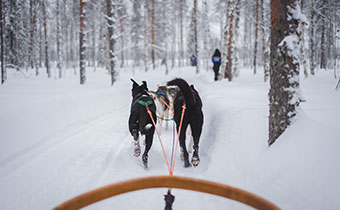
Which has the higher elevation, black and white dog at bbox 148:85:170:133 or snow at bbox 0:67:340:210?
black and white dog at bbox 148:85:170:133

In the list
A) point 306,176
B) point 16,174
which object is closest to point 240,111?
point 306,176

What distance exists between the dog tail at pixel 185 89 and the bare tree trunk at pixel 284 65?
130 cm

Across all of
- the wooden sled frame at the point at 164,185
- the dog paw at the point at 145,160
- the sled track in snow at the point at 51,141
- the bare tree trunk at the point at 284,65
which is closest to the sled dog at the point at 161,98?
the sled track in snow at the point at 51,141

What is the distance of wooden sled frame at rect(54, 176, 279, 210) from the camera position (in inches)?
46.5

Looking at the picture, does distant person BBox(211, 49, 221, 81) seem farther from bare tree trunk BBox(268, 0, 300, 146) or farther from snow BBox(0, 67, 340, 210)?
bare tree trunk BBox(268, 0, 300, 146)

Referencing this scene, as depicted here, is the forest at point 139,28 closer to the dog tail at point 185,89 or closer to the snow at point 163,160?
the snow at point 163,160

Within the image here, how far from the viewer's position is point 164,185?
4.29ft

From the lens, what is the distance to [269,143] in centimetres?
313

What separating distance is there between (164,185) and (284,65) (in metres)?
2.61

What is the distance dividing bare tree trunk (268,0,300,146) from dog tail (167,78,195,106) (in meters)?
1.30

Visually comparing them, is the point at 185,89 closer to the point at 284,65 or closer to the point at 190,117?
the point at 190,117

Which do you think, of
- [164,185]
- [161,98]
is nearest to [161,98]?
[161,98]

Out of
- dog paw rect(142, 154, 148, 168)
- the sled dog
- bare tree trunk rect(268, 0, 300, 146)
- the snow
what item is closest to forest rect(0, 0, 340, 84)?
bare tree trunk rect(268, 0, 300, 146)

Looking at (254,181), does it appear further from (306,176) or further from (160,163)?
(160,163)
